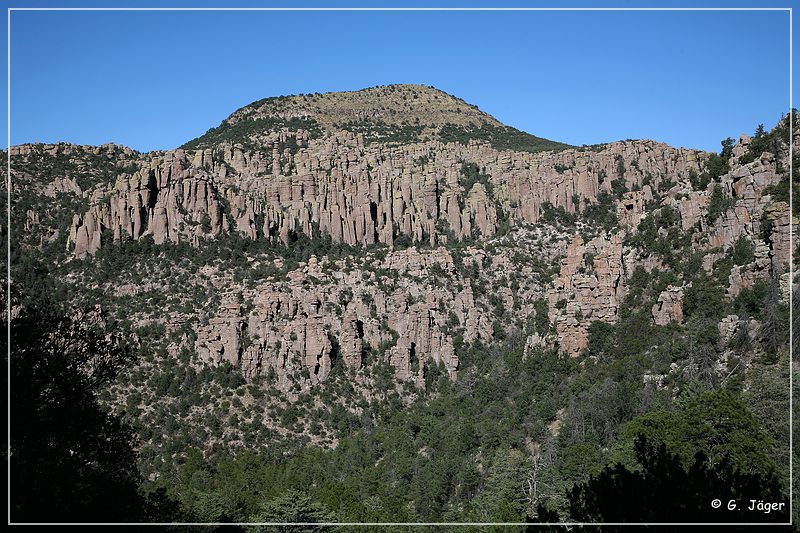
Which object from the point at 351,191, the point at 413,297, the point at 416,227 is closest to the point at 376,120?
the point at 351,191

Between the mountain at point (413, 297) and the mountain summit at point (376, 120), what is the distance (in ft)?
4.48

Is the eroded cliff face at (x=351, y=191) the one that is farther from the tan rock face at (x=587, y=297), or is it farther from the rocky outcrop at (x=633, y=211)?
the tan rock face at (x=587, y=297)

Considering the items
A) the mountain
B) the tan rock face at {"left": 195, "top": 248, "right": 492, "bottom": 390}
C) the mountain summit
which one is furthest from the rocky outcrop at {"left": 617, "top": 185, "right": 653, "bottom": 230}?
the mountain summit

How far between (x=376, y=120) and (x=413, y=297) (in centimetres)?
5822

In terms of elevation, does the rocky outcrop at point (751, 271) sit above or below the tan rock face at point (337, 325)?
above

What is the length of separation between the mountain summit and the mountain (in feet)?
4.48

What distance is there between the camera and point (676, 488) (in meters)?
25.8

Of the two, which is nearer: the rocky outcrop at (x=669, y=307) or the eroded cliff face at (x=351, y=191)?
the rocky outcrop at (x=669, y=307)

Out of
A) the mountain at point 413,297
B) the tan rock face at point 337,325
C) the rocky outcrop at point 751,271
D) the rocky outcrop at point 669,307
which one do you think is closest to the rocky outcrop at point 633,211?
the mountain at point 413,297

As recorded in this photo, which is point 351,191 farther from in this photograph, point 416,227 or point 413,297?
point 413,297

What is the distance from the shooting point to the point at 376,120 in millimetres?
138375

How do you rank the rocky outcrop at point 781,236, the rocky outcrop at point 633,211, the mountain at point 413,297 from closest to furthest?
the rocky outcrop at point 781,236, the mountain at point 413,297, the rocky outcrop at point 633,211

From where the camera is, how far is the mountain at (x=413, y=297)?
48406mm

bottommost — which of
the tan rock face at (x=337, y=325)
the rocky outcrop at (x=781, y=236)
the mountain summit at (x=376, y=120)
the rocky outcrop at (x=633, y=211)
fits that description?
the tan rock face at (x=337, y=325)
